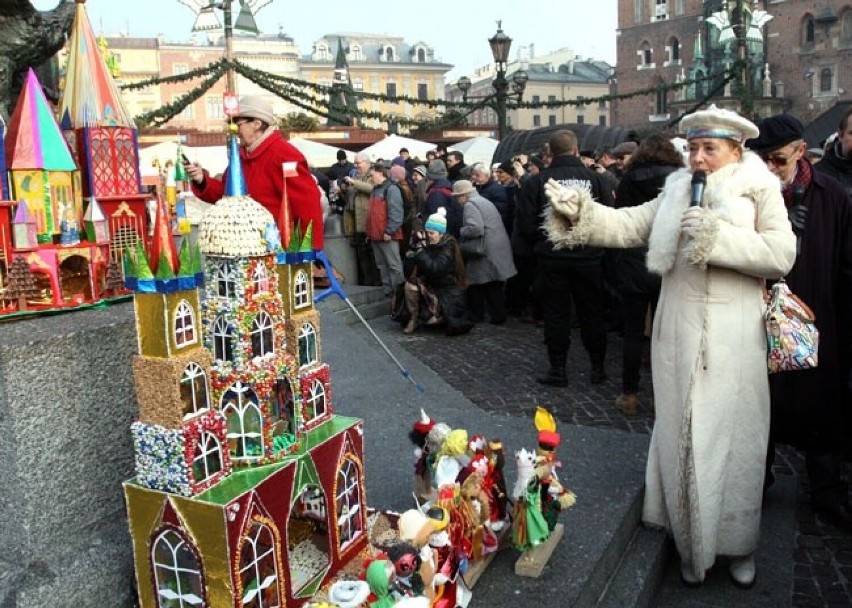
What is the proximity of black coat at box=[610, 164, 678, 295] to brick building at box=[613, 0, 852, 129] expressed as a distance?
43524mm

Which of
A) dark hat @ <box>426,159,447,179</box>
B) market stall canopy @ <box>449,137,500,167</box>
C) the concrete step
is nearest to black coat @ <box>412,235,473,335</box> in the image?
dark hat @ <box>426,159,447,179</box>

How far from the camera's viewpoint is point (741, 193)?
11.0ft

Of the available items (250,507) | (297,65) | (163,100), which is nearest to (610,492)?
(250,507)

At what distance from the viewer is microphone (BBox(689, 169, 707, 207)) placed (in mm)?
3234

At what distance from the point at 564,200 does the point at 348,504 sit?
5.38 feet

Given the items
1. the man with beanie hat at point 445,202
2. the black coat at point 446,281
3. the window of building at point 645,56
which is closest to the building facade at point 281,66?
the window of building at point 645,56

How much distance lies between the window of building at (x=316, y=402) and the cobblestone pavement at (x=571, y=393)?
7.86ft

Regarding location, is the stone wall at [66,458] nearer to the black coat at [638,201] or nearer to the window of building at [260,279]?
the window of building at [260,279]

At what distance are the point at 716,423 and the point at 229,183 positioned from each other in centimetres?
228

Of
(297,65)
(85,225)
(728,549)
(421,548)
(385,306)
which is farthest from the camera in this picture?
(297,65)

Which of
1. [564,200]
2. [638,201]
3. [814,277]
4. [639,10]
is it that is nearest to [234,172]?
[564,200]

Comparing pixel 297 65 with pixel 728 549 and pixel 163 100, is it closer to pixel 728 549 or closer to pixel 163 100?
pixel 163 100

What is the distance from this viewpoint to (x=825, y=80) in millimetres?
53156

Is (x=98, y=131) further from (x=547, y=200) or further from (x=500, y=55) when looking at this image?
(x=500, y=55)
